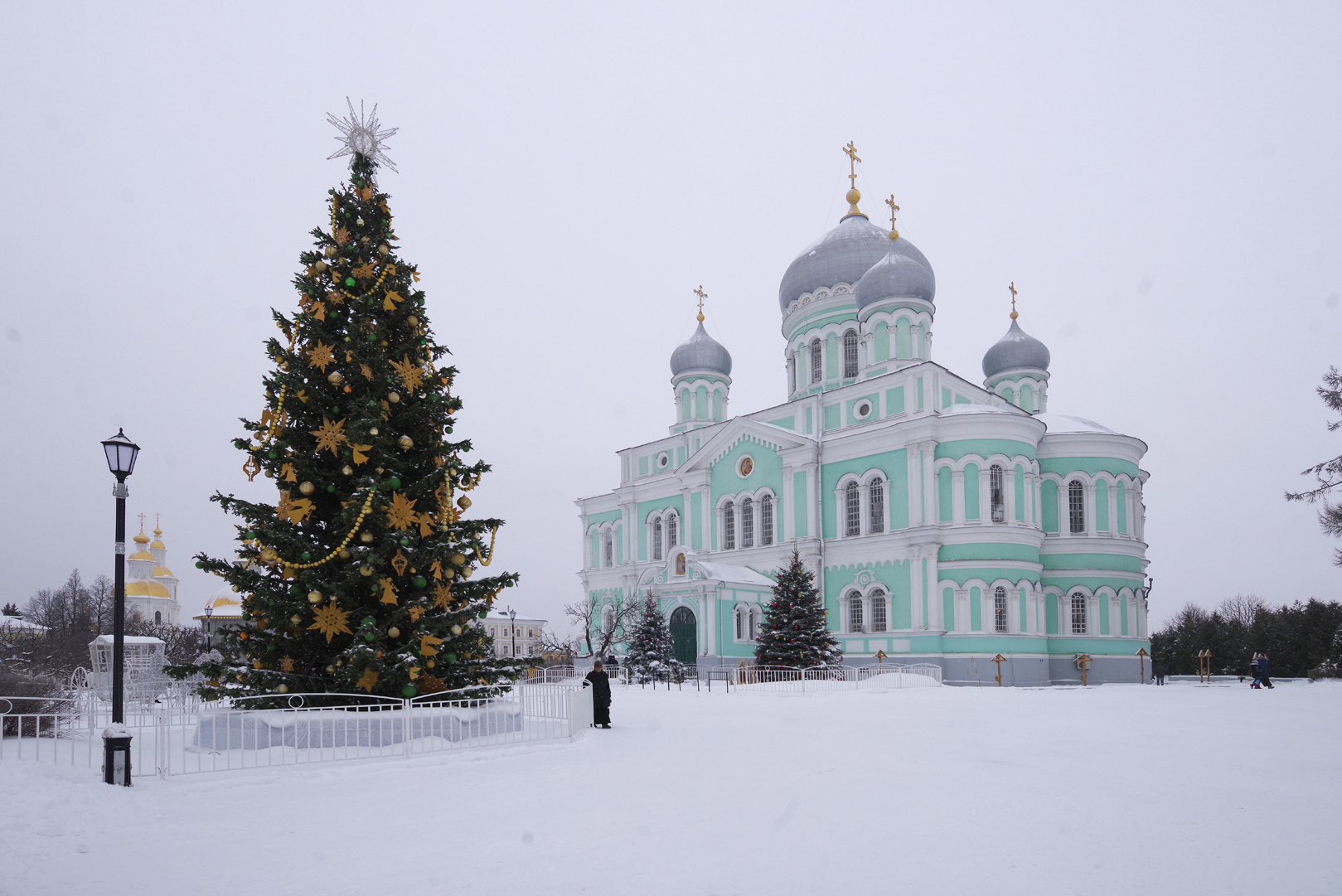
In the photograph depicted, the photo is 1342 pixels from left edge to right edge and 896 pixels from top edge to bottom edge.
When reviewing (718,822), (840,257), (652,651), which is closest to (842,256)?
(840,257)

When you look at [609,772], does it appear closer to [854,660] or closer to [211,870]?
[211,870]

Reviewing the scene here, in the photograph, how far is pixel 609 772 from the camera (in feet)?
30.7

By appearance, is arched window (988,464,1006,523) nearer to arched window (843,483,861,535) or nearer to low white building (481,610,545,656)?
arched window (843,483,861,535)

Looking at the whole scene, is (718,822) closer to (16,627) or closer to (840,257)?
(840,257)

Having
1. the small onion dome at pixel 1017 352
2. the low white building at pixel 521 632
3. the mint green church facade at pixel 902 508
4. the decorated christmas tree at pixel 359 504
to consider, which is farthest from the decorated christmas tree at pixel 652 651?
the low white building at pixel 521 632

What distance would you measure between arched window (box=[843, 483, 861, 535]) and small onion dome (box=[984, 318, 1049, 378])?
13033mm

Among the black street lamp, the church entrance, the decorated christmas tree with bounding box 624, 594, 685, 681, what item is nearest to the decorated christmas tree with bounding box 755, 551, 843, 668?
the decorated christmas tree with bounding box 624, 594, 685, 681

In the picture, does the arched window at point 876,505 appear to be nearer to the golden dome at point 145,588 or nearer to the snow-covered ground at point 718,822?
the snow-covered ground at point 718,822

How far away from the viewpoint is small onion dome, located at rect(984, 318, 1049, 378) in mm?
40969

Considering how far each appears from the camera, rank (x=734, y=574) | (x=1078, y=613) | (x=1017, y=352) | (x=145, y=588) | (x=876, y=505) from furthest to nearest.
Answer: (x=145, y=588) → (x=1017, y=352) → (x=734, y=574) → (x=876, y=505) → (x=1078, y=613)

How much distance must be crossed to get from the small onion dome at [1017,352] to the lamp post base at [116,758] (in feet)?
131

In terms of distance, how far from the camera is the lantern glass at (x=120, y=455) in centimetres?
895

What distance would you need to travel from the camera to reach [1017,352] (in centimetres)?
4116

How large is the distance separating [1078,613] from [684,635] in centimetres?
1471
